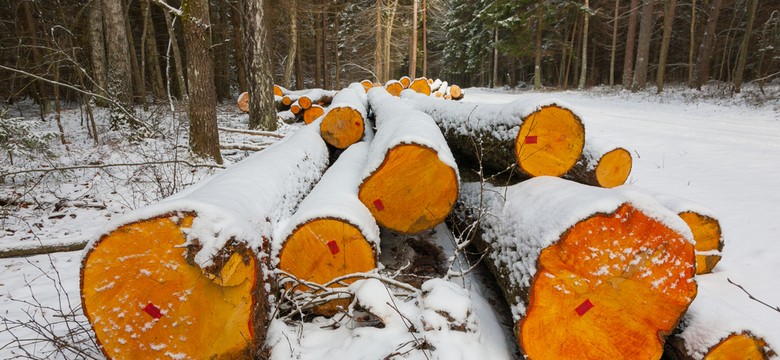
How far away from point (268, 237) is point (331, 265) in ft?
1.38

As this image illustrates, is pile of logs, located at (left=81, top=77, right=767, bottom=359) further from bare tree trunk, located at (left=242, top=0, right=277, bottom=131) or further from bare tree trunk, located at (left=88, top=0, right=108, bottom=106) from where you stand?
bare tree trunk, located at (left=88, top=0, right=108, bottom=106)

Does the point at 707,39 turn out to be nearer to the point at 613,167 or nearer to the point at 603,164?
the point at 613,167

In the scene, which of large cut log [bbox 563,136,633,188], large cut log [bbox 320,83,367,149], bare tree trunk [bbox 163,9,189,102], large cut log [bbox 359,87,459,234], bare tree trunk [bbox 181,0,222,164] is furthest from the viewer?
bare tree trunk [bbox 163,9,189,102]

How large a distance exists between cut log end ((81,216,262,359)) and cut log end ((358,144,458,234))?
0.95 m

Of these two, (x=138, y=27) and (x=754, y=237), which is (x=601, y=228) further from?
(x=138, y=27)

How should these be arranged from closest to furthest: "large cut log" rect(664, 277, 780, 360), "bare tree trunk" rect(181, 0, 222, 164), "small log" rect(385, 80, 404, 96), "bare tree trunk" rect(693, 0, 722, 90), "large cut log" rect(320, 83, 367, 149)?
"large cut log" rect(664, 277, 780, 360), "large cut log" rect(320, 83, 367, 149), "bare tree trunk" rect(181, 0, 222, 164), "small log" rect(385, 80, 404, 96), "bare tree trunk" rect(693, 0, 722, 90)

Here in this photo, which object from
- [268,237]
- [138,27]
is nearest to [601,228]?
[268,237]

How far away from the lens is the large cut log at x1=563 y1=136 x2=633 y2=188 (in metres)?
3.14

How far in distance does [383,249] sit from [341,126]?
2193 mm

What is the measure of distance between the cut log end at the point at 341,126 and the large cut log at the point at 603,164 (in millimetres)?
2694

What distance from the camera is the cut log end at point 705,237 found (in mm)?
2402

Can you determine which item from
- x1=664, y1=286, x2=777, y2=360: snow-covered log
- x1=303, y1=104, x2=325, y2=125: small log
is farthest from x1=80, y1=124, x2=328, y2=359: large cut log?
x1=303, y1=104, x2=325, y2=125: small log

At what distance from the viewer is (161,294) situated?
1627 millimetres

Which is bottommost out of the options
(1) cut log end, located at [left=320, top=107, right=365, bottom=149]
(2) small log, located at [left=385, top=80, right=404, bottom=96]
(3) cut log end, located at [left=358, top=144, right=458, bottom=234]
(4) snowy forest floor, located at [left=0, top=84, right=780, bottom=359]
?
(4) snowy forest floor, located at [left=0, top=84, right=780, bottom=359]
